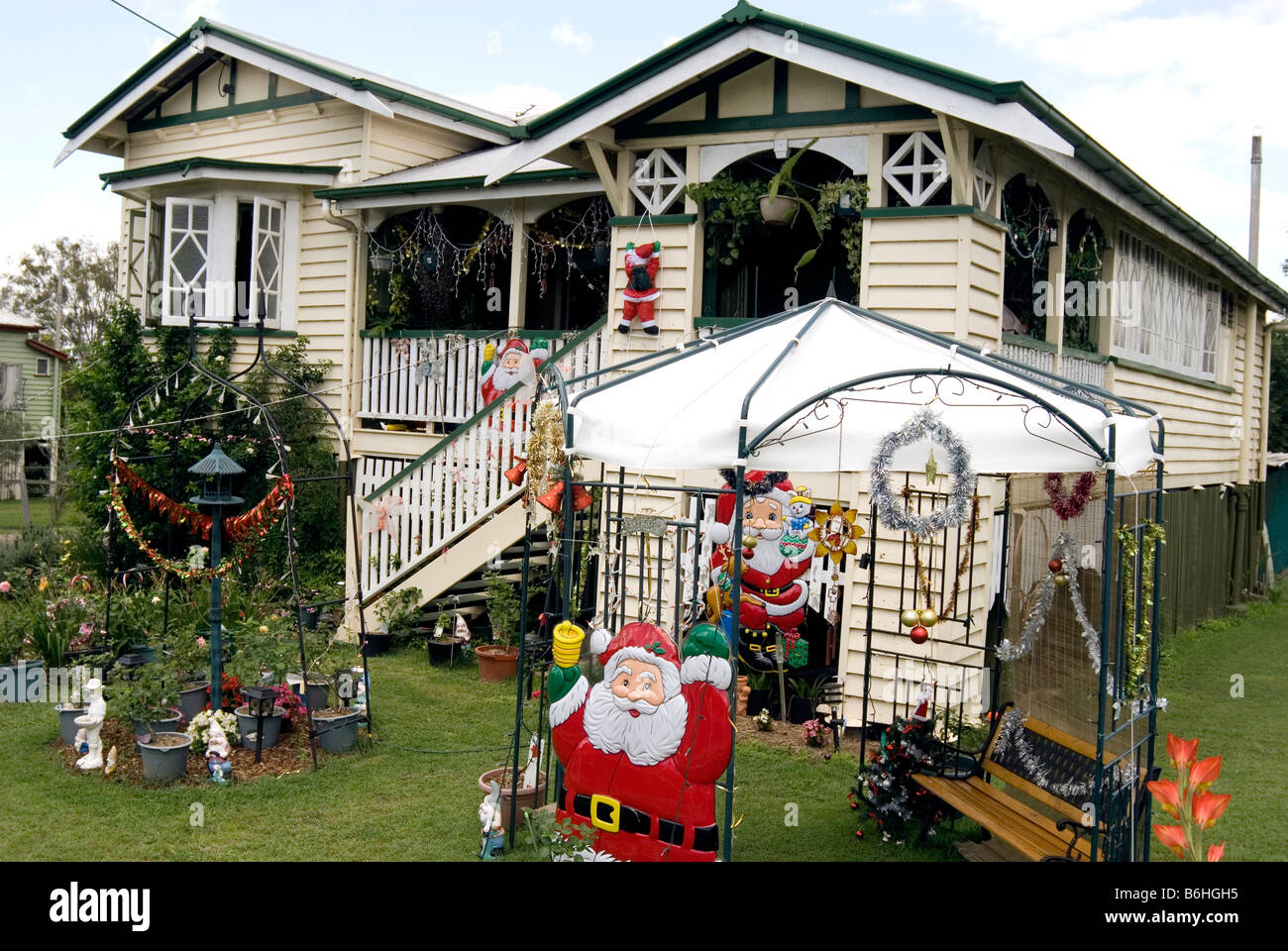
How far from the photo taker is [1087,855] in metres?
5.93

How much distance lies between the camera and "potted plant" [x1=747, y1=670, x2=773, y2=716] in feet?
31.3

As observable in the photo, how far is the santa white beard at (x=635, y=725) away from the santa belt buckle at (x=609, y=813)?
25 cm

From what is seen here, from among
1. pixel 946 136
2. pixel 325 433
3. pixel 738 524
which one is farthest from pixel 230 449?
pixel 738 524

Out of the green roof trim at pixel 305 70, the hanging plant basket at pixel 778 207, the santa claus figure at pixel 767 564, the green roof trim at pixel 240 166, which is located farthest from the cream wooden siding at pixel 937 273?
the green roof trim at pixel 240 166

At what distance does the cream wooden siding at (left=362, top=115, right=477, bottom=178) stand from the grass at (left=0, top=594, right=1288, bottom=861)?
739 centimetres

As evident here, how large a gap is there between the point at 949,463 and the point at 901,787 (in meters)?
2.12

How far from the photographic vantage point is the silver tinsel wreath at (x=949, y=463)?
19.1ft

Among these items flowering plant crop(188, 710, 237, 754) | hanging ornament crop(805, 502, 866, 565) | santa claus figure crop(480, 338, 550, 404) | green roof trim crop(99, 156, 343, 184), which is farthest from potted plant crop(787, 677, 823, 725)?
green roof trim crop(99, 156, 343, 184)

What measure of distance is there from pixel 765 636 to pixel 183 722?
451 cm

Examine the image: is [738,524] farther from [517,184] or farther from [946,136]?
[517,184]

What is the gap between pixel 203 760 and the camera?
8.05 metres

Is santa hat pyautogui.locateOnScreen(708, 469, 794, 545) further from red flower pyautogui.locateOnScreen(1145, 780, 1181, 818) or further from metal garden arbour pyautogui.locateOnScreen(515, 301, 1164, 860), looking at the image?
red flower pyautogui.locateOnScreen(1145, 780, 1181, 818)

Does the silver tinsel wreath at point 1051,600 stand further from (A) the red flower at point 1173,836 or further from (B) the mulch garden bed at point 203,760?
(B) the mulch garden bed at point 203,760

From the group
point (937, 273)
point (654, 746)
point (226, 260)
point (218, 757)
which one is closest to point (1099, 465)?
point (654, 746)
